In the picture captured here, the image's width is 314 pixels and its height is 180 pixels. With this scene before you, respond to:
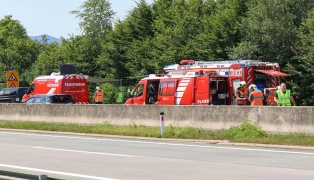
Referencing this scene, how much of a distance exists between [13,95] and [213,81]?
24.9 m

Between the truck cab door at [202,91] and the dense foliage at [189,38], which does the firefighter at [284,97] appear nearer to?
the truck cab door at [202,91]

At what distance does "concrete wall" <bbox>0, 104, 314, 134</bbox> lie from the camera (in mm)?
21438

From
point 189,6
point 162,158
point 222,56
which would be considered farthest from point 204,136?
point 189,6

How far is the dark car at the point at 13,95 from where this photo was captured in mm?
51631

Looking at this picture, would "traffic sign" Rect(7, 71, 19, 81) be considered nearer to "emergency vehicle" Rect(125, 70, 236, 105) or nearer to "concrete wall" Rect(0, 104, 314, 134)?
"concrete wall" Rect(0, 104, 314, 134)

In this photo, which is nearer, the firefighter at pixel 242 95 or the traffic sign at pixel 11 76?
the firefighter at pixel 242 95

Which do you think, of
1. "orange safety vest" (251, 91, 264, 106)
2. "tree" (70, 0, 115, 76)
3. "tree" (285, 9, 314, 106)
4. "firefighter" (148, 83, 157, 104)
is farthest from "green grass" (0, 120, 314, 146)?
"tree" (70, 0, 115, 76)

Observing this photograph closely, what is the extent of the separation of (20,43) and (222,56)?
48.1 m

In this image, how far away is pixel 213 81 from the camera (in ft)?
102

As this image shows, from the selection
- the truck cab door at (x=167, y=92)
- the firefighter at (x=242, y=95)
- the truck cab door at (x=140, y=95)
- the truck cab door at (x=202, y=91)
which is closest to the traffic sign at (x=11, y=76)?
the truck cab door at (x=140, y=95)

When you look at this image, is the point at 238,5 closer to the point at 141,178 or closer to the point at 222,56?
the point at 222,56

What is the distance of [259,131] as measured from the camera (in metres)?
21.8

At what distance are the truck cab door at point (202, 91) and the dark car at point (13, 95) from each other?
23.7m

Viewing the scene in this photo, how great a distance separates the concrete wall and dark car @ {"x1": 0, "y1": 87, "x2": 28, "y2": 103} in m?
15.4
